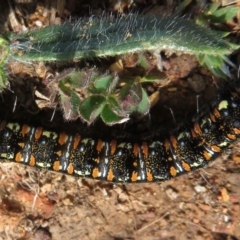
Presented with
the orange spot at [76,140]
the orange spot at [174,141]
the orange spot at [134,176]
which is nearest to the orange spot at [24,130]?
the orange spot at [76,140]

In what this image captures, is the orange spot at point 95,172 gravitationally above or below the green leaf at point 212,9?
below

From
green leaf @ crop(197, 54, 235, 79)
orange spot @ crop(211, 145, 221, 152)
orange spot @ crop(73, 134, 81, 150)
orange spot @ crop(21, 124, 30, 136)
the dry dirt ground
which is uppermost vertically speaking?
green leaf @ crop(197, 54, 235, 79)

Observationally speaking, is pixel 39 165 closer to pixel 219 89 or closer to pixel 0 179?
pixel 0 179

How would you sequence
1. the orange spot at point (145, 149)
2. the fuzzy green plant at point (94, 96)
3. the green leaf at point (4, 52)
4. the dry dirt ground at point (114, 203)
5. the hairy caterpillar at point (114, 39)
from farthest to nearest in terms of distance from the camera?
the dry dirt ground at point (114, 203) < the orange spot at point (145, 149) < the fuzzy green plant at point (94, 96) < the hairy caterpillar at point (114, 39) < the green leaf at point (4, 52)

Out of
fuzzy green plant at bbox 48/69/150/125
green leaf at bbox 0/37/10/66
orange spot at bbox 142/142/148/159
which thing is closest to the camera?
green leaf at bbox 0/37/10/66

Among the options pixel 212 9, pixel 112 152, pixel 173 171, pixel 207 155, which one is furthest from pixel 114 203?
pixel 212 9

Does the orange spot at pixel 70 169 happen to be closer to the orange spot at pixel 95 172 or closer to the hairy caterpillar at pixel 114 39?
the orange spot at pixel 95 172

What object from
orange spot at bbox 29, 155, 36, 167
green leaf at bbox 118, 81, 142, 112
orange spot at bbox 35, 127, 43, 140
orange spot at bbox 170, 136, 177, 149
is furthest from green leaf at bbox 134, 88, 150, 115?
orange spot at bbox 29, 155, 36, 167

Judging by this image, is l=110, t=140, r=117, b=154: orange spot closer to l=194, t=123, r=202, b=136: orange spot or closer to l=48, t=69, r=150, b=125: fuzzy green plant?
l=48, t=69, r=150, b=125: fuzzy green plant
